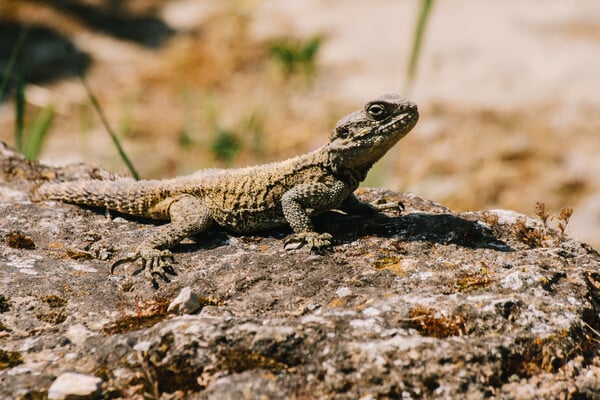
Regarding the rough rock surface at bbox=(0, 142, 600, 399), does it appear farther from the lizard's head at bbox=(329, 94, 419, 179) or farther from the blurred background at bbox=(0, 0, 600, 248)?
the blurred background at bbox=(0, 0, 600, 248)

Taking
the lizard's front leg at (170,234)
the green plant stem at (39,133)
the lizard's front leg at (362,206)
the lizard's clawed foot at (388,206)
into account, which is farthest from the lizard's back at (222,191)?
the green plant stem at (39,133)

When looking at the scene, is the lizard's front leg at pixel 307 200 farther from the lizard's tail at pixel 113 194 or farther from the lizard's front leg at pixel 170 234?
the lizard's tail at pixel 113 194

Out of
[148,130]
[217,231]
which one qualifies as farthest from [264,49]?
[217,231]

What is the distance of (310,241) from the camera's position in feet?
18.8

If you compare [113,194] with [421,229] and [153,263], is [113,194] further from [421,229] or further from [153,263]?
[421,229]

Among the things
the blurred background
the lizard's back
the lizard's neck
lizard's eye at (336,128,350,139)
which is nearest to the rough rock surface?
the lizard's back

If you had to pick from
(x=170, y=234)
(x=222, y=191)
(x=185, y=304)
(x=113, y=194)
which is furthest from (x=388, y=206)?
(x=113, y=194)

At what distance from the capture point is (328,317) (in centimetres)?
454

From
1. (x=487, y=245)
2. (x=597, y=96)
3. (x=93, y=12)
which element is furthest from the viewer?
(x=93, y=12)

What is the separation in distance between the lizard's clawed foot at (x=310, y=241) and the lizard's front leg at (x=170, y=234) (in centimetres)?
93

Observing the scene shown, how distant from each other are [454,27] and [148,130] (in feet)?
30.4

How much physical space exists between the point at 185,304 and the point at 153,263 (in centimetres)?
81

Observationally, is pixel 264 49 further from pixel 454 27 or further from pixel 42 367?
pixel 42 367

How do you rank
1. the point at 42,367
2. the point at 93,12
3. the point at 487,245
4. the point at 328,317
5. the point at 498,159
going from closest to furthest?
1. the point at 42,367
2. the point at 328,317
3. the point at 487,245
4. the point at 498,159
5. the point at 93,12
